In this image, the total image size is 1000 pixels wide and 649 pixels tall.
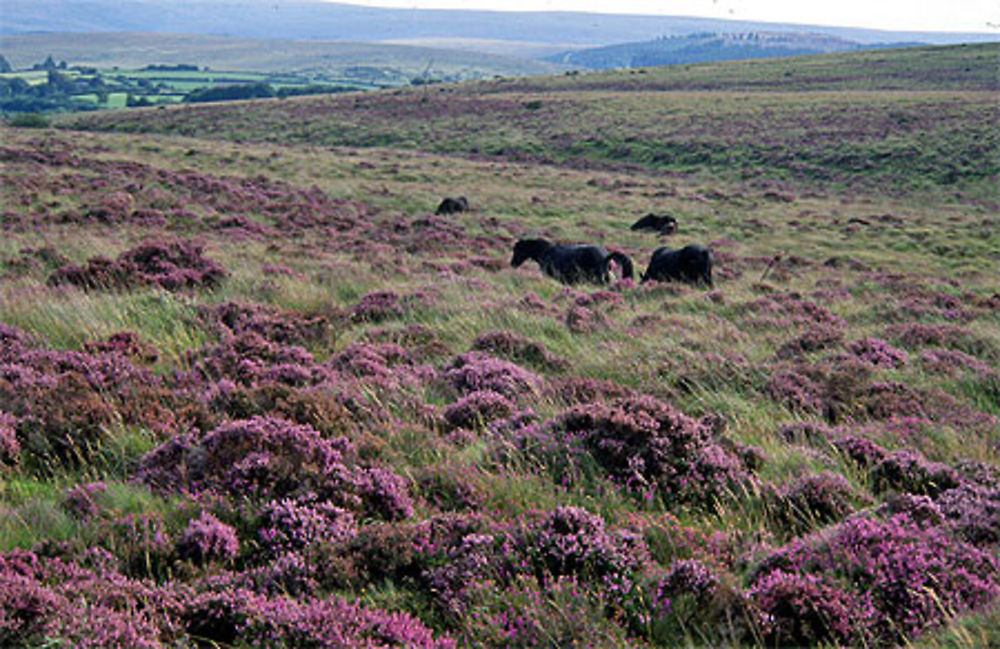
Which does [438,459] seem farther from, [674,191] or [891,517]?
[674,191]

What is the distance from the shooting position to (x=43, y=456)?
518cm

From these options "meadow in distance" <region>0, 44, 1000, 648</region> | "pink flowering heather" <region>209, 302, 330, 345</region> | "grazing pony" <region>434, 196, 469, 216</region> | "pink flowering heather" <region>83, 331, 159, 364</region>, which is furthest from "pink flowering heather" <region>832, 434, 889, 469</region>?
"grazing pony" <region>434, 196, 469, 216</region>

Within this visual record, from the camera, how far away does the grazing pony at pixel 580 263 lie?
52.5 ft

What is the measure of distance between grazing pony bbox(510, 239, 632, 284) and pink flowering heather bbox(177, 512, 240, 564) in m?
12.5

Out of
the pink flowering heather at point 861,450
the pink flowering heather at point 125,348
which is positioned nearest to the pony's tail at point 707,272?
the pink flowering heather at point 861,450

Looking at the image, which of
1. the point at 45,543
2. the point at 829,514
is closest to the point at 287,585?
the point at 45,543

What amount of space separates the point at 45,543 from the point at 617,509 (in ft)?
10.9

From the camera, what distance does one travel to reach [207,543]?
3.88 metres

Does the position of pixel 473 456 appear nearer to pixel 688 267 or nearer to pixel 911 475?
pixel 911 475

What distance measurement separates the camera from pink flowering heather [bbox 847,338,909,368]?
8492 mm

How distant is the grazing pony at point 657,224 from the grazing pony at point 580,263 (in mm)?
12458

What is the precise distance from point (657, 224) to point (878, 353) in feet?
68.3

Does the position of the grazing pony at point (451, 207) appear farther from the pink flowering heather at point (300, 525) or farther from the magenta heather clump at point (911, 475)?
the pink flowering heather at point (300, 525)

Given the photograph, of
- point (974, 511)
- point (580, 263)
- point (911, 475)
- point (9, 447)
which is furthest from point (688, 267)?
point (9, 447)
